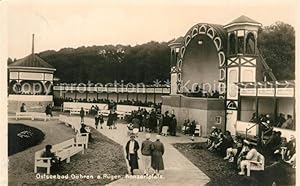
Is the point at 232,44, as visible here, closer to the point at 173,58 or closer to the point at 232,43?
the point at 232,43

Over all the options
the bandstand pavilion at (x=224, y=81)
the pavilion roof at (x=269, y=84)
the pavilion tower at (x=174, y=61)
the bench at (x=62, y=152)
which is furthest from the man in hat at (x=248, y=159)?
the bench at (x=62, y=152)

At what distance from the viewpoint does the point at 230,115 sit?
3199mm

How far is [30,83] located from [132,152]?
953mm

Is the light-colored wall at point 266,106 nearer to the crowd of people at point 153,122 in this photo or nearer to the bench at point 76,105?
the crowd of people at point 153,122

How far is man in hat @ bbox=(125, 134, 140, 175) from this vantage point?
10.2ft

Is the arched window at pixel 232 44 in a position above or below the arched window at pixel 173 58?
above

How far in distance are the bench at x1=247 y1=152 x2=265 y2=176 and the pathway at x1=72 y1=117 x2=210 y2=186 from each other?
0.33 meters

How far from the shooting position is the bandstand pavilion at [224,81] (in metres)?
3.09

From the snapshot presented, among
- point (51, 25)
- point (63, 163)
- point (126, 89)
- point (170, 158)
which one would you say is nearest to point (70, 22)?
point (51, 25)

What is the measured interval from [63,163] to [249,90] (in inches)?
60.1

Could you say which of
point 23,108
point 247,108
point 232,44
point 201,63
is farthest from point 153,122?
point 23,108

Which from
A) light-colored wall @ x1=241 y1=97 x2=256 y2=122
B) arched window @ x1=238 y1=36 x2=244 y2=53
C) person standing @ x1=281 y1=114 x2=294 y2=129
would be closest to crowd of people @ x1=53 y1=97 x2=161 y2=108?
light-colored wall @ x1=241 y1=97 x2=256 y2=122

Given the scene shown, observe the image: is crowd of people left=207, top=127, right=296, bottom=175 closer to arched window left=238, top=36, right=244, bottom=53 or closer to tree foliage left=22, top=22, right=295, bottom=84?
tree foliage left=22, top=22, right=295, bottom=84
